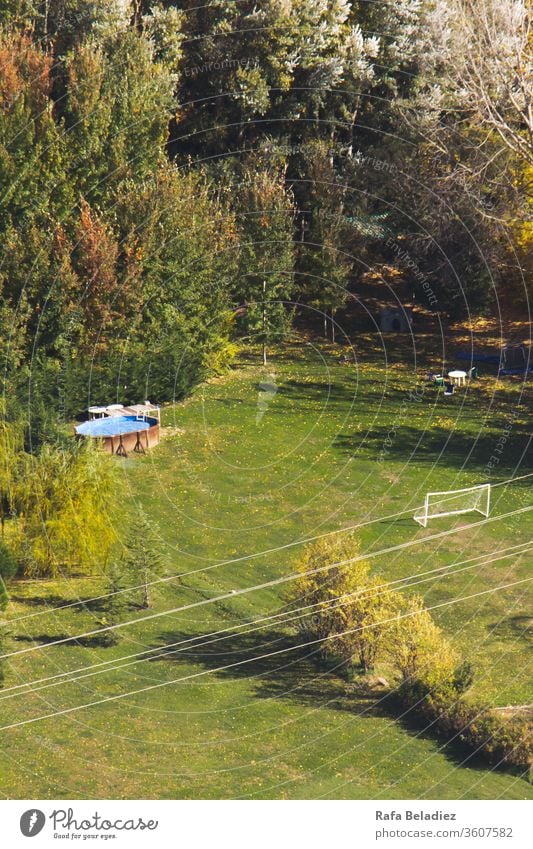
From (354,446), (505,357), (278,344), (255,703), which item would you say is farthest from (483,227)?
(255,703)

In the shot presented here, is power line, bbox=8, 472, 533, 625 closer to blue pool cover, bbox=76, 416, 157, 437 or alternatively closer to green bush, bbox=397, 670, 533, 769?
green bush, bbox=397, 670, 533, 769

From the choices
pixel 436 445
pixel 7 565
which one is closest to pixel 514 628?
pixel 7 565

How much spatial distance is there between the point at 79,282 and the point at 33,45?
12939 mm

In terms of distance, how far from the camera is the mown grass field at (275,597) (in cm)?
4159

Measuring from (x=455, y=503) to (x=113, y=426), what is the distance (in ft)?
48.6

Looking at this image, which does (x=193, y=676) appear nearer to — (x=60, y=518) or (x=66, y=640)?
(x=66, y=640)

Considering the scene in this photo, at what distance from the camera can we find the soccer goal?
59.8 metres

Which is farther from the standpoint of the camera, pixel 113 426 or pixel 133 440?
pixel 113 426

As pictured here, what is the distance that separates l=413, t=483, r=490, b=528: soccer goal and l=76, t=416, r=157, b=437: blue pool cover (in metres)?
12.6

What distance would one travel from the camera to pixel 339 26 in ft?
276

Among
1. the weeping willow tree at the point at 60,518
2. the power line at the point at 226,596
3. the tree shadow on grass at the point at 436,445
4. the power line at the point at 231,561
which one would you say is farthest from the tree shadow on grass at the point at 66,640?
the tree shadow on grass at the point at 436,445

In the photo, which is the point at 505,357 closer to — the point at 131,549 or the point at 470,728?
the point at 131,549

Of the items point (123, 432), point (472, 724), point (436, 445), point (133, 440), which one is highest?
point (123, 432)

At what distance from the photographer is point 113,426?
65.7 meters
